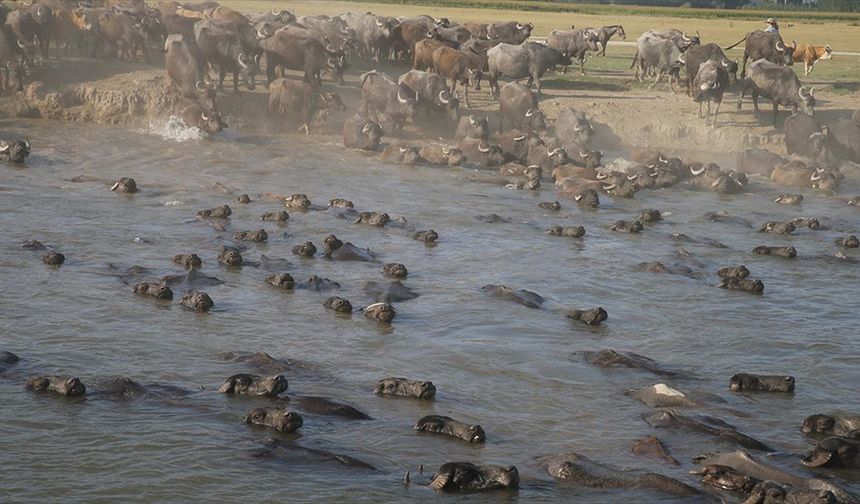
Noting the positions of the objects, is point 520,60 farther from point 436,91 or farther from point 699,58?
point 699,58

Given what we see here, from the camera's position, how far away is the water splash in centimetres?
2554

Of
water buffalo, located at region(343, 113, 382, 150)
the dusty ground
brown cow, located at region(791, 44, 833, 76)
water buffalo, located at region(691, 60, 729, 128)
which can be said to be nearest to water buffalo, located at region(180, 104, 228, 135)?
the dusty ground

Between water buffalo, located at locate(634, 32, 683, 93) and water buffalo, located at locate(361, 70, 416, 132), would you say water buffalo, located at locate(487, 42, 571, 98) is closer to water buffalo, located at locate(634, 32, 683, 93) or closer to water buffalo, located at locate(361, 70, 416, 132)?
water buffalo, located at locate(634, 32, 683, 93)

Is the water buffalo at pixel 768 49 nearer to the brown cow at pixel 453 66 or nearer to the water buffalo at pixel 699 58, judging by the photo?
the water buffalo at pixel 699 58

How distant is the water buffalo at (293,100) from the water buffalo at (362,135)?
149 centimetres

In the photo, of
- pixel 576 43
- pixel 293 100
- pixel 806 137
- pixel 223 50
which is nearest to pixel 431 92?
pixel 293 100

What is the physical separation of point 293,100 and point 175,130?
260 centimetres

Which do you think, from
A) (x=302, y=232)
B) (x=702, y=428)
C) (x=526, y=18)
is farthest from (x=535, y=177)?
(x=526, y=18)

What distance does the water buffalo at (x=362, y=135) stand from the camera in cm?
2545

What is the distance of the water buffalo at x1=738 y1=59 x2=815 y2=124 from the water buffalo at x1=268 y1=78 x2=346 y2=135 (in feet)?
32.6

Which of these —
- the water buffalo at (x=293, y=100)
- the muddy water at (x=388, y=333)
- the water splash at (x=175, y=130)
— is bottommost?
the muddy water at (x=388, y=333)

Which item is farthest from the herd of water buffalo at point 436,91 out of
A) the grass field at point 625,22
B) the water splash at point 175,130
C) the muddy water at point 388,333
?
the grass field at point 625,22

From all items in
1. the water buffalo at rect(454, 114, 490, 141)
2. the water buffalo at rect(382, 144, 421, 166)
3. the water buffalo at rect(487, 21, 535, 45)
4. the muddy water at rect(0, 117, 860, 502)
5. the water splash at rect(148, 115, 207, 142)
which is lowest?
the muddy water at rect(0, 117, 860, 502)

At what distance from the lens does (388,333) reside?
13523mm
